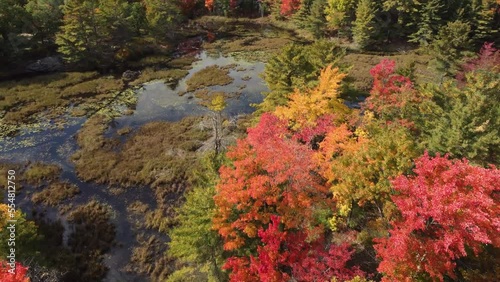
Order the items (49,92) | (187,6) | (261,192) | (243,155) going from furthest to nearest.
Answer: (187,6) < (49,92) < (243,155) < (261,192)

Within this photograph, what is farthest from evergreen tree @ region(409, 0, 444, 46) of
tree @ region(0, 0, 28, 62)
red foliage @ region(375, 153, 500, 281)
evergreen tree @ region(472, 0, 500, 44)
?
tree @ region(0, 0, 28, 62)

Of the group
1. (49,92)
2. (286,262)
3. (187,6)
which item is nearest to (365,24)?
(187,6)

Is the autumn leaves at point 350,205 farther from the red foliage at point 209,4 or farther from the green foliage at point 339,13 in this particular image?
the red foliage at point 209,4

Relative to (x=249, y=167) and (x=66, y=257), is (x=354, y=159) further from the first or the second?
(x=66, y=257)

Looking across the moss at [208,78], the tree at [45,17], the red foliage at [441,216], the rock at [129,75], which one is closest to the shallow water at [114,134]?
the moss at [208,78]

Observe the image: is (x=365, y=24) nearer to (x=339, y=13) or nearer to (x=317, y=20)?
(x=339, y=13)

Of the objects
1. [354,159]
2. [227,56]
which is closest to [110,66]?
[227,56]
